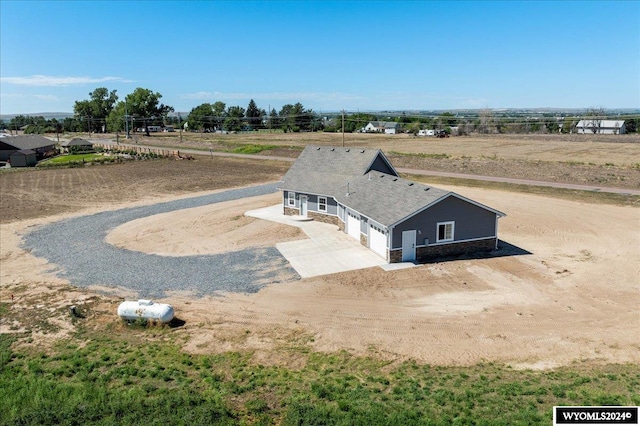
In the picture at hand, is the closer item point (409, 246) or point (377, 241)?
point (409, 246)

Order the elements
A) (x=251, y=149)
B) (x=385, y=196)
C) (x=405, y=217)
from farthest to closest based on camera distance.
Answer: (x=251, y=149), (x=385, y=196), (x=405, y=217)

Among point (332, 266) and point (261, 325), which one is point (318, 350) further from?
point (332, 266)

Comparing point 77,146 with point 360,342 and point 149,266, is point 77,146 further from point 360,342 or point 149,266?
point 360,342

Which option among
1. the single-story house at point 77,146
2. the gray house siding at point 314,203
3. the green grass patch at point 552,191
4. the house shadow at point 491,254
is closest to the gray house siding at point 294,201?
the gray house siding at point 314,203

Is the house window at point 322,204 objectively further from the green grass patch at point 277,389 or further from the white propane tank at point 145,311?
the green grass patch at point 277,389

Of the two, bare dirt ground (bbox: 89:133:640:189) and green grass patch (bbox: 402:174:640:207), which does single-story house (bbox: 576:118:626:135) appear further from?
green grass patch (bbox: 402:174:640:207)

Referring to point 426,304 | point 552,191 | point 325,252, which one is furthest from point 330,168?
point 552,191
